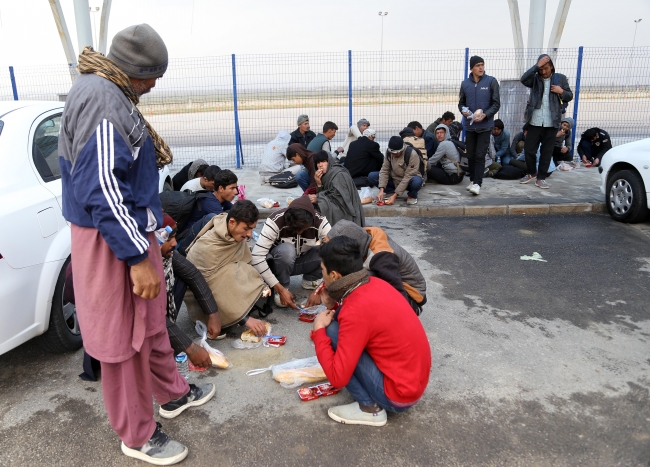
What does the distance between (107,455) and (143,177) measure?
150 cm

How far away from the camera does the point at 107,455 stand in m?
2.71

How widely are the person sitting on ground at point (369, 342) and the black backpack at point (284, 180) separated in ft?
20.4

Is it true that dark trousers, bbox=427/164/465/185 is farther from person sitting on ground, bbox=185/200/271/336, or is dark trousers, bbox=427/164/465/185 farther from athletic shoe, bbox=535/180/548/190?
person sitting on ground, bbox=185/200/271/336

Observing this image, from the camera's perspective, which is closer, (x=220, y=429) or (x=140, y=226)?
(x=140, y=226)

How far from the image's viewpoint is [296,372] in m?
3.36

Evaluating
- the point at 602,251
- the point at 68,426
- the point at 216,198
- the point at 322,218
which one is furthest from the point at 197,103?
the point at 68,426

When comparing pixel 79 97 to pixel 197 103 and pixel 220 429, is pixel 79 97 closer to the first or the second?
pixel 220 429

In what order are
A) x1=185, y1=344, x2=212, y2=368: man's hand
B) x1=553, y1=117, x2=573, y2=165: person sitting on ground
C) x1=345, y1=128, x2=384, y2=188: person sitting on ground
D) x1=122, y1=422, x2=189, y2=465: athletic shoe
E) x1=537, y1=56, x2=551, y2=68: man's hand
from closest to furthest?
x1=122, y1=422, x2=189, y2=465: athletic shoe < x1=185, y1=344, x2=212, y2=368: man's hand < x1=537, y1=56, x2=551, y2=68: man's hand < x1=345, y1=128, x2=384, y2=188: person sitting on ground < x1=553, y1=117, x2=573, y2=165: person sitting on ground

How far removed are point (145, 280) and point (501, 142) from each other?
8.88 metres

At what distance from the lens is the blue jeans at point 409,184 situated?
25.6 ft

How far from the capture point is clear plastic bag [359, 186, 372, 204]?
7.94 meters

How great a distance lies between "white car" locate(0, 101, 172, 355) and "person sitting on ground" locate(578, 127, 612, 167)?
982 cm

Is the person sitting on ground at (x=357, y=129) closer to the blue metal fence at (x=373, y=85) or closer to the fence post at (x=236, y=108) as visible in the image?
the blue metal fence at (x=373, y=85)

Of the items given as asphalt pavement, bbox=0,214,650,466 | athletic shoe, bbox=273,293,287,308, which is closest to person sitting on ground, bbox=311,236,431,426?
asphalt pavement, bbox=0,214,650,466
